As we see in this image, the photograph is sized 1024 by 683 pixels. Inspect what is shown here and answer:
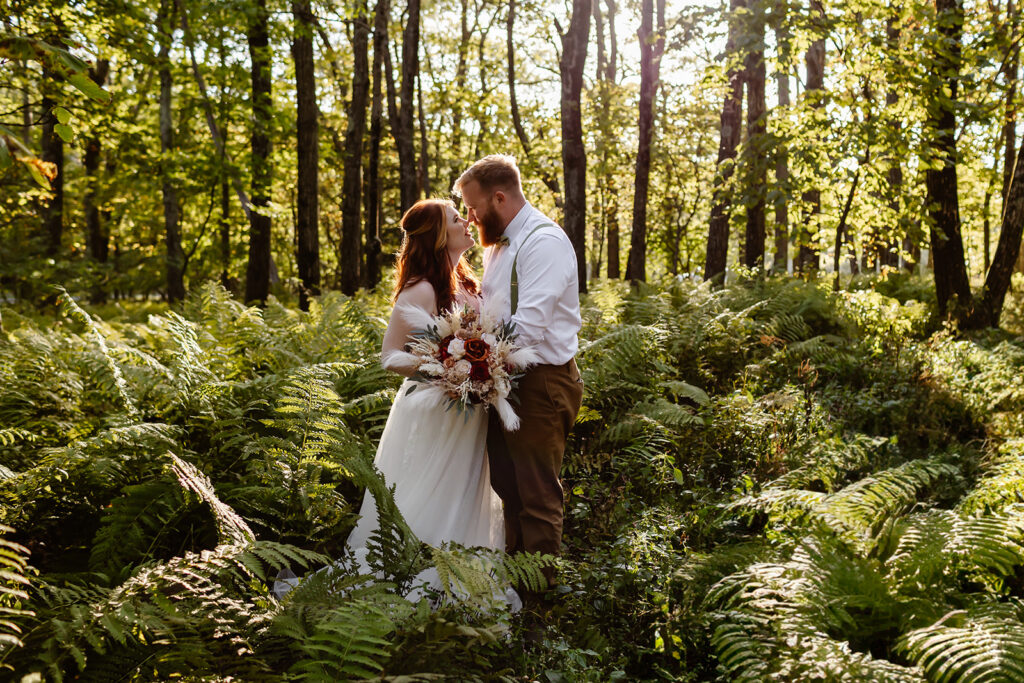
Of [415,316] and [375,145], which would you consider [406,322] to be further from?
[375,145]

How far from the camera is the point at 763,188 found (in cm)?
1064

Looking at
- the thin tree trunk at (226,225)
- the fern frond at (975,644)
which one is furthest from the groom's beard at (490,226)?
the thin tree trunk at (226,225)

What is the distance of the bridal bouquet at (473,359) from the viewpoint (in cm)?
364

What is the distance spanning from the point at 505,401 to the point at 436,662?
1371 millimetres

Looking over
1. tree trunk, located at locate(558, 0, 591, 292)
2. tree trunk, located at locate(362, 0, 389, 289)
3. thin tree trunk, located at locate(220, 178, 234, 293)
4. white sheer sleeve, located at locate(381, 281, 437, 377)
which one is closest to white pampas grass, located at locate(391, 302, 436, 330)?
white sheer sleeve, located at locate(381, 281, 437, 377)

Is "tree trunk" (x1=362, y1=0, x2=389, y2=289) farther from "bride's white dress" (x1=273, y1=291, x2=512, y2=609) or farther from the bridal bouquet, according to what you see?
the bridal bouquet

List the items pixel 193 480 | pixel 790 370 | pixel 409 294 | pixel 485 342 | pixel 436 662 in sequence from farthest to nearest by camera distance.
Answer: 1. pixel 790 370
2. pixel 409 294
3. pixel 485 342
4. pixel 193 480
5. pixel 436 662

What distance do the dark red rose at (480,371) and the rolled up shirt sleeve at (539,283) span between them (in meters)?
0.25

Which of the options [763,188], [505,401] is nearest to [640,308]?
[763,188]

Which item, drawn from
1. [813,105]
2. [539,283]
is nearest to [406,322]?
[539,283]

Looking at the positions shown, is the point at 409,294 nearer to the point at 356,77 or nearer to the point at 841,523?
the point at 841,523

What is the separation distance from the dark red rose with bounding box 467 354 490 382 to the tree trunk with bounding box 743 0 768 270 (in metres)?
7.88

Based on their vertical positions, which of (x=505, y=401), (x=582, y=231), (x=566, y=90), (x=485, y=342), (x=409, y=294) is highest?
(x=566, y=90)

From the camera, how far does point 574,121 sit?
10.5 m
